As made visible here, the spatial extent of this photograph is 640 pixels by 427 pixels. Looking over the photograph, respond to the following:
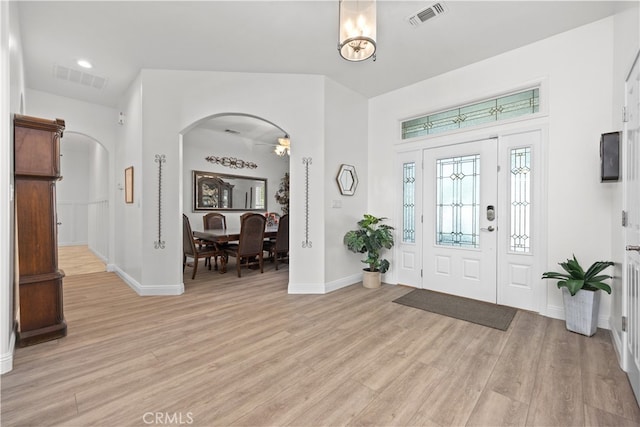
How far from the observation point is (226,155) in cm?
670

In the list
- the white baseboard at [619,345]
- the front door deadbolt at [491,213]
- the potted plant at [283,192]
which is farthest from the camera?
the potted plant at [283,192]

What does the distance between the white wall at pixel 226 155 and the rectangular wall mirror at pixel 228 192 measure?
4.2 inches

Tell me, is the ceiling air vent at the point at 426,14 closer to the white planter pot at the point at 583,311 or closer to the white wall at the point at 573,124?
the white wall at the point at 573,124

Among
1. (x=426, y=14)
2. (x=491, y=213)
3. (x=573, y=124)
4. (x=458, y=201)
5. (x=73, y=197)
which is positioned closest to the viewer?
(x=426, y=14)

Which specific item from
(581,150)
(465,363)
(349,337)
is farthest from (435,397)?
(581,150)

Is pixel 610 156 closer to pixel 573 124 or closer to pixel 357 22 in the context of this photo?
pixel 573 124

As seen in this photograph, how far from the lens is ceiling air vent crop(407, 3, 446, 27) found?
2.52 metres

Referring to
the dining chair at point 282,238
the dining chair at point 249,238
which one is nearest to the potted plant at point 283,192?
the dining chair at point 282,238

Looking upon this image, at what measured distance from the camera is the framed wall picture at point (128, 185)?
13.2 ft

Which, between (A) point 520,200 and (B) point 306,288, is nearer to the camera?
(A) point 520,200

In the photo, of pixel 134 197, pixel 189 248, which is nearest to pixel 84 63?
pixel 134 197

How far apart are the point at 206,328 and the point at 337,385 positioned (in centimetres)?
146

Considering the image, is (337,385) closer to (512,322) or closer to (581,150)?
(512,322)

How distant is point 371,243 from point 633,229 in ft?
8.39
